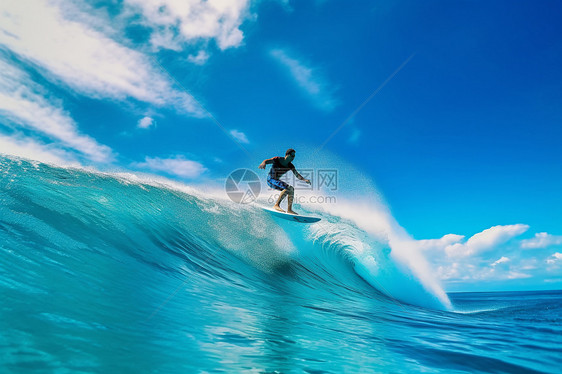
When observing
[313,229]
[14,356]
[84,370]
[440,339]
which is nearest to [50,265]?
[14,356]

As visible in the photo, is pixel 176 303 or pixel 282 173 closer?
pixel 176 303

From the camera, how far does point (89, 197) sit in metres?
7.67

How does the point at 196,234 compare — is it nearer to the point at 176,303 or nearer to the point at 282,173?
the point at 282,173

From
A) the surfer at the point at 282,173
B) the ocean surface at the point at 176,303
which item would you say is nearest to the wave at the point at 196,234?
the ocean surface at the point at 176,303

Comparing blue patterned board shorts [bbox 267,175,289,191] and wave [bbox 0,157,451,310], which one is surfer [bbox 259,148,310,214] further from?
wave [bbox 0,157,451,310]

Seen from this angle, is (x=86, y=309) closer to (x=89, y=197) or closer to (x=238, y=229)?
(x=89, y=197)

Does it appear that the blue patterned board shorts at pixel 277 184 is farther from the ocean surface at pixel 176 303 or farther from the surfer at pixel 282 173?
the ocean surface at pixel 176 303

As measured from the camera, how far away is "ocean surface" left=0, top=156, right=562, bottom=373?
2400mm

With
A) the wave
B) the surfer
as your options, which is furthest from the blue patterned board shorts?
the wave

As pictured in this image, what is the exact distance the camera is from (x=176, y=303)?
155 inches

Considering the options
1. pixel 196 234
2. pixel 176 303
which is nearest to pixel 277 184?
pixel 196 234

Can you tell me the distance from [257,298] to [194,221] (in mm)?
4518

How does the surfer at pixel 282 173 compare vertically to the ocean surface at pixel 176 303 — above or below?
above

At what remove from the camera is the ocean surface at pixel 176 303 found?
2400 millimetres
